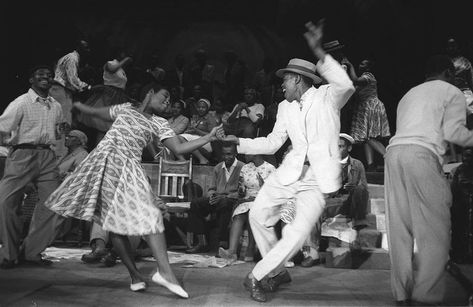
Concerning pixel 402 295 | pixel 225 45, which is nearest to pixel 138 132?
pixel 402 295

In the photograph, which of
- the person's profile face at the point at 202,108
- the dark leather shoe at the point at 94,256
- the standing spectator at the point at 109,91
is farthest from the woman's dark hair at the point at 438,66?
the person's profile face at the point at 202,108

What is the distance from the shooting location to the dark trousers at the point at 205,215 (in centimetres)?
781

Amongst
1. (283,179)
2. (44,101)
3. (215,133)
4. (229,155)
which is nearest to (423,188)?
(283,179)

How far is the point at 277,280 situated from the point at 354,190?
2.28 metres

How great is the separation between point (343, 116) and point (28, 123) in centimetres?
582

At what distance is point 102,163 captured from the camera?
5168 mm

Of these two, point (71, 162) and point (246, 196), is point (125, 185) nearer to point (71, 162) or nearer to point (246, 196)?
point (246, 196)

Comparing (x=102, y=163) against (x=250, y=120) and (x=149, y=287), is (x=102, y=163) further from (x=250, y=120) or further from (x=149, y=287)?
(x=250, y=120)

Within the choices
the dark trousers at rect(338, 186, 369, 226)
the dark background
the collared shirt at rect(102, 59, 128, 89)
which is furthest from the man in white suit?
the dark background

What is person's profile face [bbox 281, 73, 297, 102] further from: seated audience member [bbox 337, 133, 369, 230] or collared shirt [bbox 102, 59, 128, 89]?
collared shirt [bbox 102, 59, 128, 89]

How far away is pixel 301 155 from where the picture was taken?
4945 millimetres

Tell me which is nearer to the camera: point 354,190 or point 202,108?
A: point 354,190

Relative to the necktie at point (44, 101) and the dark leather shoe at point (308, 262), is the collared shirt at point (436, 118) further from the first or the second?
the necktie at point (44, 101)

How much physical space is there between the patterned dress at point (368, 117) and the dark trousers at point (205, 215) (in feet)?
10.1
